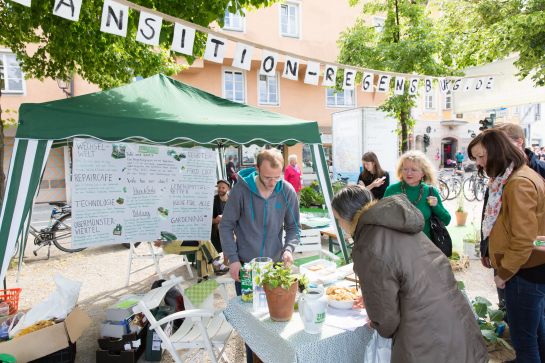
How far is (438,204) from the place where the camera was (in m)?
3.10

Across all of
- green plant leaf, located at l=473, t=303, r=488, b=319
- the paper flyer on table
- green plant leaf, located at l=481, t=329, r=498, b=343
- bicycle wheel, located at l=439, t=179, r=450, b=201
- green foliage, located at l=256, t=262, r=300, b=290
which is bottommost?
green plant leaf, located at l=481, t=329, r=498, b=343

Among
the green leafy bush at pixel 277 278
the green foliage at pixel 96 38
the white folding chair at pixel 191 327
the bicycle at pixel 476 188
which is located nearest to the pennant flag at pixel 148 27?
the green foliage at pixel 96 38

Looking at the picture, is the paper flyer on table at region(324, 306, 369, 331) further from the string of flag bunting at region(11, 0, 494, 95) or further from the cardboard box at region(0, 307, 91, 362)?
the string of flag bunting at region(11, 0, 494, 95)

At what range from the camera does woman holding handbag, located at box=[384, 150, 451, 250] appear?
311cm

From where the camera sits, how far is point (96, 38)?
17.8ft

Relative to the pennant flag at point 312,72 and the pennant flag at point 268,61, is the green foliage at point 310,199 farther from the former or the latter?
the pennant flag at point 268,61

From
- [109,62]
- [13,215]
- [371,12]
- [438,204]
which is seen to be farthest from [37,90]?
[438,204]

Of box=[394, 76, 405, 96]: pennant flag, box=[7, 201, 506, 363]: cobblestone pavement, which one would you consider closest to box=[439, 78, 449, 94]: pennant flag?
box=[394, 76, 405, 96]: pennant flag

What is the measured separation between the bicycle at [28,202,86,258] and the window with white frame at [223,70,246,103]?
1039 centimetres

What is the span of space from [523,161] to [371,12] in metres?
7.56

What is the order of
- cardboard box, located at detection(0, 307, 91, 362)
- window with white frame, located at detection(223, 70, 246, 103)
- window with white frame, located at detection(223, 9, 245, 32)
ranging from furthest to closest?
window with white frame, located at detection(223, 70, 246, 103), window with white frame, located at detection(223, 9, 245, 32), cardboard box, located at detection(0, 307, 91, 362)

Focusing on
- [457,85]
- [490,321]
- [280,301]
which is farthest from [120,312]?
[457,85]

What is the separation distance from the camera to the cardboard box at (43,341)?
270 cm

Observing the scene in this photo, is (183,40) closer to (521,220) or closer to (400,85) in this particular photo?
(521,220)
